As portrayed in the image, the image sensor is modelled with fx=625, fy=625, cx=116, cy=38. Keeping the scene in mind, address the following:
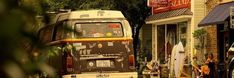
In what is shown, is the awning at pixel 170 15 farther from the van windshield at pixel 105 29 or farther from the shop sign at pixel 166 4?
the van windshield at pixel 105 29

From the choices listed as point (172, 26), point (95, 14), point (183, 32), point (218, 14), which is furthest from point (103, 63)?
point (172, 26)

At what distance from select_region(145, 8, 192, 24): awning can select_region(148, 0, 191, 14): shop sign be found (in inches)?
9.1

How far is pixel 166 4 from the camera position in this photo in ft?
95.1

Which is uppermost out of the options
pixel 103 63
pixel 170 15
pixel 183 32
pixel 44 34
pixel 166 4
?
pixel 44 34

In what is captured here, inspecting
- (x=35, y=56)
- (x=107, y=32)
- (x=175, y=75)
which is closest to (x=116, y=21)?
(x=107, y=32)

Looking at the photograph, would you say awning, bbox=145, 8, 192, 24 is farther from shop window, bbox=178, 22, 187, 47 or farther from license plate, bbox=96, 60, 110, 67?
license plate, bbox=96, 60, 110, 67

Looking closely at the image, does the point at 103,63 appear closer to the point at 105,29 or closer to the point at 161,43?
the point at 105,29

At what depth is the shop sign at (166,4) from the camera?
27.1 meters

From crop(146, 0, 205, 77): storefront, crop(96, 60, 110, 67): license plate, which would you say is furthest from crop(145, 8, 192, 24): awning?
crop(96, 60, 110, 67): license plate

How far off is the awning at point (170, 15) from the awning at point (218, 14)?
7.73 ft

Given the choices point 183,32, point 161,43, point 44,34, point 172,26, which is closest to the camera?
point 44,34

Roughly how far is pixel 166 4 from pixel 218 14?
7109 mm

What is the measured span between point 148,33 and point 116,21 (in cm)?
1755

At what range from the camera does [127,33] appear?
17.8m
